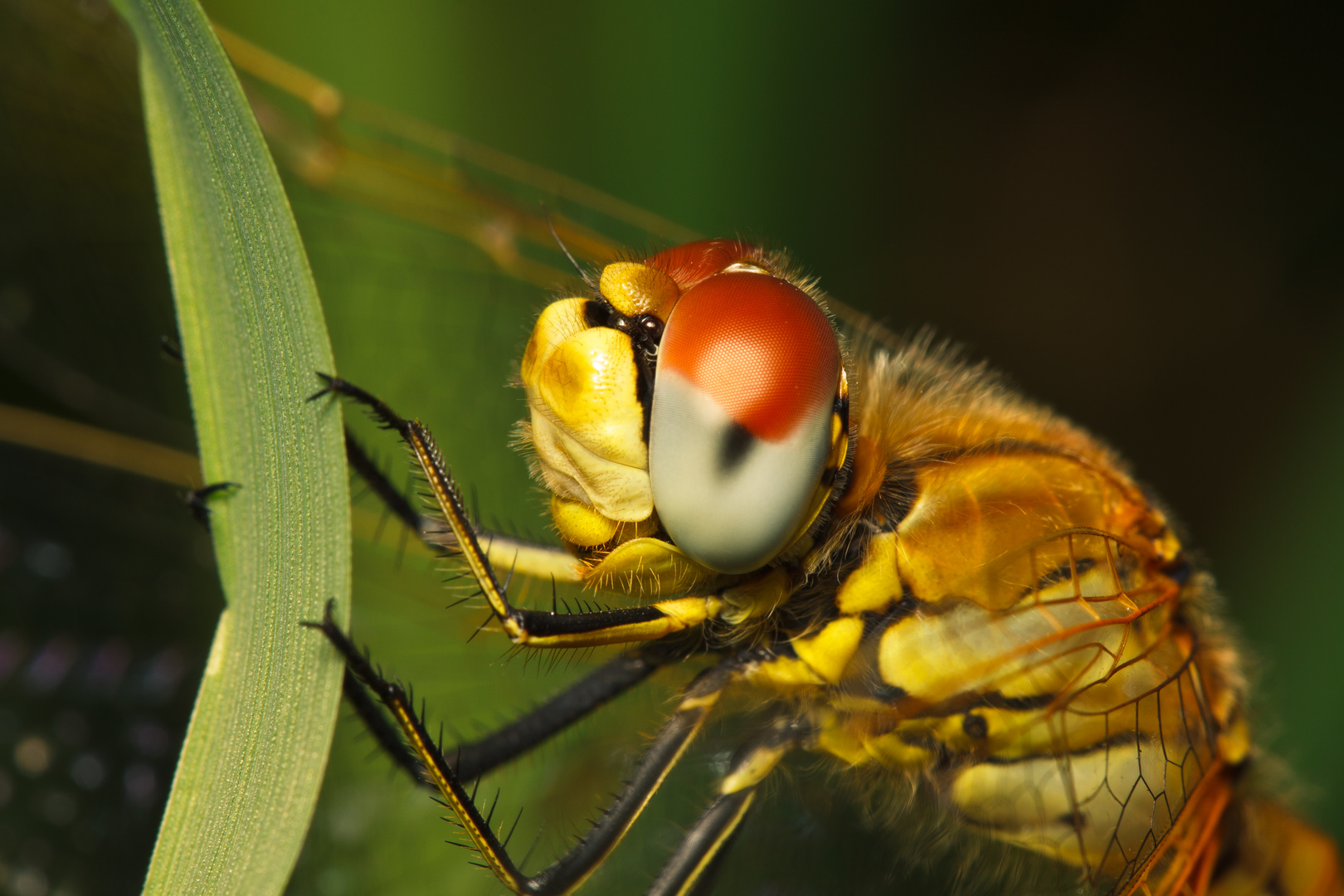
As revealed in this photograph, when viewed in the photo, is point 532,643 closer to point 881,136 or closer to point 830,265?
point 830,265

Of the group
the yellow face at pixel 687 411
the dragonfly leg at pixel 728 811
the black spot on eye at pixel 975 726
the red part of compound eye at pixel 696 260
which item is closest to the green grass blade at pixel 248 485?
the yellow face at pixel 687 411

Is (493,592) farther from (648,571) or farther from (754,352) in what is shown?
(754,352)

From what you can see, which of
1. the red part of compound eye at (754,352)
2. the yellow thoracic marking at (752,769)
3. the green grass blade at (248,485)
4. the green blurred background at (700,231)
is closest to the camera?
the green grass blade at (248,485)

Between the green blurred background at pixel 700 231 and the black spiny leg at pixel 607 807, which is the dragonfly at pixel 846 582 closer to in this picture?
the black spiny leg at pixel 607 807

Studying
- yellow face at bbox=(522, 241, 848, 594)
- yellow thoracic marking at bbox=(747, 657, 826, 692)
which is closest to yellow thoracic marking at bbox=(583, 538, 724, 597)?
yellow face at bbox=(522, 241, 848, 594)

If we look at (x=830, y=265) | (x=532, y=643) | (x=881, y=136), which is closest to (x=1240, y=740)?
(x=532, y=643)

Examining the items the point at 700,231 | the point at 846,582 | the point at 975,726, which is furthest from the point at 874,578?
the point at 700,231

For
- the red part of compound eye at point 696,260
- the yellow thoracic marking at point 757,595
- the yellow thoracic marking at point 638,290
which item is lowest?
the yellow thoracic marking at point 757,595

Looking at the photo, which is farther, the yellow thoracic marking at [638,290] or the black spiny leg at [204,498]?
the yellow thoracic marking at [638,290]
